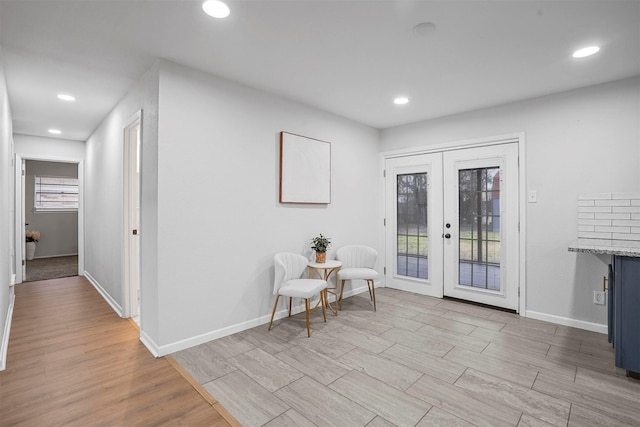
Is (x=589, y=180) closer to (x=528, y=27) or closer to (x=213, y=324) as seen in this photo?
(x=528, y=27)

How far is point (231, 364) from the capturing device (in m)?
2.49

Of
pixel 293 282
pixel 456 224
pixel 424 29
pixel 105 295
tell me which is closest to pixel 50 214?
pixel 105 295

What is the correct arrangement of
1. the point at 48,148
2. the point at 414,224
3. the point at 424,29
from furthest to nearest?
the point at 48,148 → the point at 414,224 → the point at 424,29

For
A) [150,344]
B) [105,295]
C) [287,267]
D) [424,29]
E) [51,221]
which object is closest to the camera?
[424,29]

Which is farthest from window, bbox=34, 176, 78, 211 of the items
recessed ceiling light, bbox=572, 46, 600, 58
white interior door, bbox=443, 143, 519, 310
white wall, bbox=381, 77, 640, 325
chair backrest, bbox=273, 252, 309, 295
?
recessed ceiling light, bbox=572, 46, 600, 58

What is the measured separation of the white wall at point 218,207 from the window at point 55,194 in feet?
23.9

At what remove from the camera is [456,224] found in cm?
417

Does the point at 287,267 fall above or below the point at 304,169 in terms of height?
below

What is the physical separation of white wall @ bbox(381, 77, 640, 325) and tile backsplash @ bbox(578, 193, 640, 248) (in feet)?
0.23

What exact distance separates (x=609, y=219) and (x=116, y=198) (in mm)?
5332

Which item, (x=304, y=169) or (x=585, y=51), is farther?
(x=304, y=169)

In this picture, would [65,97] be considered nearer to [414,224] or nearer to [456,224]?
[414,224]

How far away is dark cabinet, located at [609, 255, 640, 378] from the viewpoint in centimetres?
224

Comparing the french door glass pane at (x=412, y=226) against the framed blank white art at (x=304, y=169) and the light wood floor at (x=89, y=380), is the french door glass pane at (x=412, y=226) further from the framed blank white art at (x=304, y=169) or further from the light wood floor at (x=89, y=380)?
the light wood floor at (x=89, y=380)
